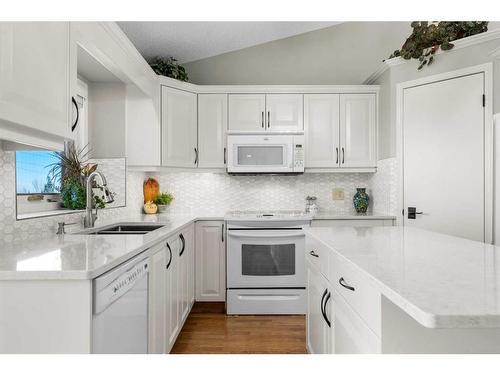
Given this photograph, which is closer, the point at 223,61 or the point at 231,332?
the point at 231,332

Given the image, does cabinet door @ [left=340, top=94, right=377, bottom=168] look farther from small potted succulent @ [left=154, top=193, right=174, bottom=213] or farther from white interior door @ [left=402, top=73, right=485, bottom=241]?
small potted succulent @ [left=154, top=193, right=174, bottom=213]

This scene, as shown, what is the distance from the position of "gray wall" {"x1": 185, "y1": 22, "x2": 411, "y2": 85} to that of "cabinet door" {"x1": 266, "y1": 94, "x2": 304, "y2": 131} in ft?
1.64

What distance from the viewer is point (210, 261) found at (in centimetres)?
328

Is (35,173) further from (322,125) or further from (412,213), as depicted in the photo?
(412,213)

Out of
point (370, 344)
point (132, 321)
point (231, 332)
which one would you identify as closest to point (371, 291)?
point (370, 344)

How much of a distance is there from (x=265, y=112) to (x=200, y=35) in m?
0.99

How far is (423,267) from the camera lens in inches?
42.5

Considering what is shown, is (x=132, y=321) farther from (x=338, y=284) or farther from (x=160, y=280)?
(x=338, y=284)

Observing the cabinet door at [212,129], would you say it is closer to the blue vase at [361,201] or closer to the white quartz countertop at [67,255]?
the blue vase at [361,201]

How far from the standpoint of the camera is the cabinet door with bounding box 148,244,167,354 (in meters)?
1.83

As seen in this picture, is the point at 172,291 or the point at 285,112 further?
the point at 285,112

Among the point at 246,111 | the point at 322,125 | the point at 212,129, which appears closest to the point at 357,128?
the point at 322,125

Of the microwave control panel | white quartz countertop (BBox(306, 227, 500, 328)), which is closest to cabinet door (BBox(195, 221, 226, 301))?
the microwave control panel

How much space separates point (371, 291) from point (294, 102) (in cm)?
277
